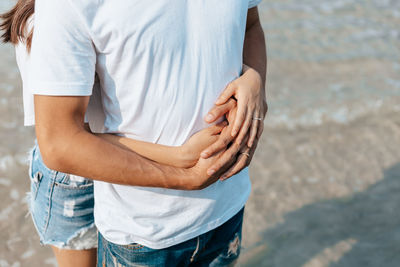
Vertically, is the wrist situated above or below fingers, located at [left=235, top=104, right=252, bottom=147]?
below

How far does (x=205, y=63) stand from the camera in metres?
1.32

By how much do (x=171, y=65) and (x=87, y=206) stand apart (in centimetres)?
83

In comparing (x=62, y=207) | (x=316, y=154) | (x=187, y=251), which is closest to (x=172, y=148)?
(x=187, y=251)

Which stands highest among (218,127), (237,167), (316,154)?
(218,127)

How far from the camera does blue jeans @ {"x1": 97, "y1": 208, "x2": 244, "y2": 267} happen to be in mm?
1489

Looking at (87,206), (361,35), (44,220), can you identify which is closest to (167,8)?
(87,206)

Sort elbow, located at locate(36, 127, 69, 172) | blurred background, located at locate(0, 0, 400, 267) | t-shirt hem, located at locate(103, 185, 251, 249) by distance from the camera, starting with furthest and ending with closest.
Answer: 1. blurred background, located at locate(0, 0, 400, 267)
2. t-shirt hem, located at locate(103, 185, 251, 249)
3. elbow, located at locate(36, 127, 69, 172)

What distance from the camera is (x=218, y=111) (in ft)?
4.51

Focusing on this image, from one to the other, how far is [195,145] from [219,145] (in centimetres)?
7

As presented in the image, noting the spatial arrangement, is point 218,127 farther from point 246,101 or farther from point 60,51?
point 60,51

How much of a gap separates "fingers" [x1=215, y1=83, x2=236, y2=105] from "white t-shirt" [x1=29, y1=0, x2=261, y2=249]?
0.01 m

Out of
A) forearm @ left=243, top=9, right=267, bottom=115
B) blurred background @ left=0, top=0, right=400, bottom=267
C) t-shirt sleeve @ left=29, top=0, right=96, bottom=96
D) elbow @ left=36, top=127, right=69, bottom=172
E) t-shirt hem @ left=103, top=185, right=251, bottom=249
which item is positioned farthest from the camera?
blurred background @ left=0, top=0, right=400, bottom=267

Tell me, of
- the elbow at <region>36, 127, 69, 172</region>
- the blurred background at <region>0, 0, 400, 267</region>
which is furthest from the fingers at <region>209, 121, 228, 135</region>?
the blurred background at <region>0, 0, 400, 267</region>

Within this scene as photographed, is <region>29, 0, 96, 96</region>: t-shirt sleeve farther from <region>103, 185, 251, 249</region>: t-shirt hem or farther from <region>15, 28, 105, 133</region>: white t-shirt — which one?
<region>103, 185, 251, 249</region>: t-shirt hem
